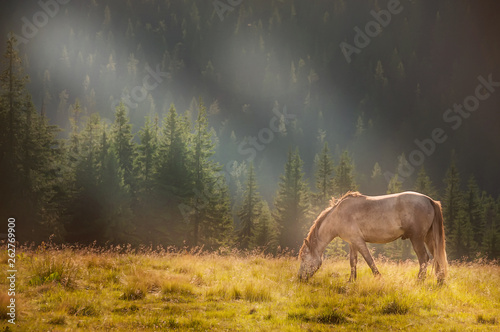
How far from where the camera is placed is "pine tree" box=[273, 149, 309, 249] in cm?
4519

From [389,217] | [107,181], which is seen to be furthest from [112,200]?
[389,217]

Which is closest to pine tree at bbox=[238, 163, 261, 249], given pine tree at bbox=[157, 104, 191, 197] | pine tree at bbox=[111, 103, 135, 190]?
pine tree at bbox=[157, 104, 191, 197]

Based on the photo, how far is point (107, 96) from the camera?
193000 mm

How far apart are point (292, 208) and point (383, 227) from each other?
36.4 m

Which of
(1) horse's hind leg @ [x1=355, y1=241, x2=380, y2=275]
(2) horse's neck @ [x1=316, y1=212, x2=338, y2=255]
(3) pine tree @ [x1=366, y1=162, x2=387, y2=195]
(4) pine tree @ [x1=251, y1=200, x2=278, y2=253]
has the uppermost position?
(3) pine tree @ [x1=366, y1=162, x2=387, y2=195]

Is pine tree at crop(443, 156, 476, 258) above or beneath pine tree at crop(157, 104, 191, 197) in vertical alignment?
beneath

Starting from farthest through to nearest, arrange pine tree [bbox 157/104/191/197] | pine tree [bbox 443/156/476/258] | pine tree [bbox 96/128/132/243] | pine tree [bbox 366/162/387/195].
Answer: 1. pine tree [bbox 366/162/387/195]
2. pine tree [bbox 443/156/476/258]
3. pine tree [bbox 157/104/191/197]
4. pine tree [bbox 96/128/132/243]

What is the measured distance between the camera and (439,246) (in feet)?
31.2

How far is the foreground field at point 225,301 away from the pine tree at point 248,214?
34.1 meters

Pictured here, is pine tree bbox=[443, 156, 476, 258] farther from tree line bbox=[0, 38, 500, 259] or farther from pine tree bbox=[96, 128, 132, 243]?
pine tree bbox=[96, 128, 132, 243]

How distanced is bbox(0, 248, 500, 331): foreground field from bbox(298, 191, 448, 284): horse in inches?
21.6

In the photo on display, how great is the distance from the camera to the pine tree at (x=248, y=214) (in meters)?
43.9

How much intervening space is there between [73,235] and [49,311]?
29464 millimetres

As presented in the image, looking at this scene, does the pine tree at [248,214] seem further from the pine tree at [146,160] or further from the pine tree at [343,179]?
the pine tree at [146,160]
